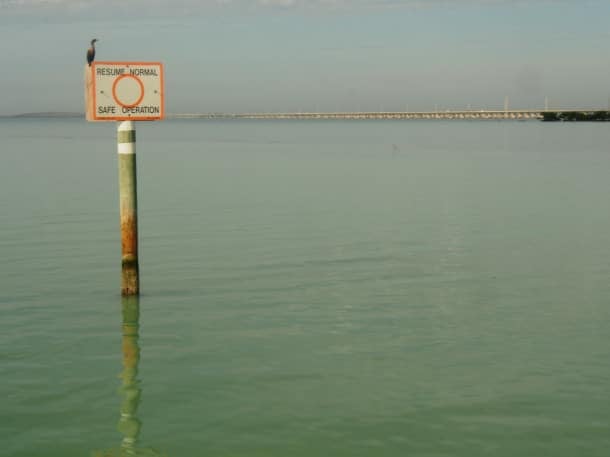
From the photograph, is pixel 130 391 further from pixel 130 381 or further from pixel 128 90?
pixel 128 90

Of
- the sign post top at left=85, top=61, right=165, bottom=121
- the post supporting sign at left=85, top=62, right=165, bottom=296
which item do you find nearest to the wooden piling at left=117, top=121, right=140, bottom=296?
the post supporting sign at left=85, top=62, right=165, bottom=296

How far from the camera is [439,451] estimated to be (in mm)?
7242

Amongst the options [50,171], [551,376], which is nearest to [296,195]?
[50,171]

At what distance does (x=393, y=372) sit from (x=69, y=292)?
6.32 meters

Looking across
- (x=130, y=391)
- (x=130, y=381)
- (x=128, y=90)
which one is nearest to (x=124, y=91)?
(x=128, y=90)

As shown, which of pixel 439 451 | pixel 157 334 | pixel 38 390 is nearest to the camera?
pixel 439 451

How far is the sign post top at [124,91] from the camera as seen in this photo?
1119cm

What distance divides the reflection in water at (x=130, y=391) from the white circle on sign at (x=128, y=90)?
2.90m

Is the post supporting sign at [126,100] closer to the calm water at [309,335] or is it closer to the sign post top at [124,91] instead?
the sign post top at [124,91]

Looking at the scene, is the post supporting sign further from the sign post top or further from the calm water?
the calm water

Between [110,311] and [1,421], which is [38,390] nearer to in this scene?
[1,421]

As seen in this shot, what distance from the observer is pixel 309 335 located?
1091 cm

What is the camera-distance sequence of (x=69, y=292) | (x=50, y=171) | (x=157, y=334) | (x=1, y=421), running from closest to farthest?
(x=1, y=421)
(x=157, y=334)
(x=69, y=292)
(x=50, y=171)

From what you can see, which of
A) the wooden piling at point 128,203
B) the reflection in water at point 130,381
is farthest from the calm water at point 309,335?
the wooden piling at point 128,203
